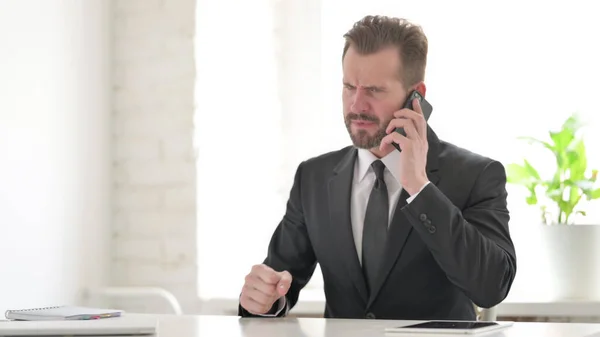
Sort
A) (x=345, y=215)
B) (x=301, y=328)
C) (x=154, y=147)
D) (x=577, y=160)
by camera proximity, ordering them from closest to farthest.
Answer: (x=301, y=328), (x=345, y=215), (x=577, y=160), (x=154, y=147)

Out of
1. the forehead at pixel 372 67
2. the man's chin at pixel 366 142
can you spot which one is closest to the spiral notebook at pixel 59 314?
the man's chin at pixel 366 142

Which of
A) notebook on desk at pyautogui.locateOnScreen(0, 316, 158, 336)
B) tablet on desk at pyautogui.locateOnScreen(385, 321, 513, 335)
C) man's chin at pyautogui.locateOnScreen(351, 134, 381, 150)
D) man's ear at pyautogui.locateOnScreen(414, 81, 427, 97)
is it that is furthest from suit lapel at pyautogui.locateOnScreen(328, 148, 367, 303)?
notebook on desk at pyautogui.locateOnScreen(0, 316, 158, 336)

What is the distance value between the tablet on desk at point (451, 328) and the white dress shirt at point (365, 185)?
55cm

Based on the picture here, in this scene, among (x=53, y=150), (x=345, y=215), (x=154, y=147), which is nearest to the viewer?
(x=345, y=215)

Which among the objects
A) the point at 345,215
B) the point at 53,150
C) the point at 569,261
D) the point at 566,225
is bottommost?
the point at 569,261

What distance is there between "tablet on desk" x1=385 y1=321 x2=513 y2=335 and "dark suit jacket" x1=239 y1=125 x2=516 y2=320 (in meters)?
0.32

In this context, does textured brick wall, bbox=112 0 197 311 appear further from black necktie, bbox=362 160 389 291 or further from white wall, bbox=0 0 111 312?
black necktie, bbox=362 160 389 291

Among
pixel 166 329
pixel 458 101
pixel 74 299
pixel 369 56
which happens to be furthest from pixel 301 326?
pixel 458 101

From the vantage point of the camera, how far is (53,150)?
2949 millimetres

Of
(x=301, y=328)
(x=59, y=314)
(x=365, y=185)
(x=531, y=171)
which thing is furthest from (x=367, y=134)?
(x=531, y=171)

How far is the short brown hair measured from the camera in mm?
2436

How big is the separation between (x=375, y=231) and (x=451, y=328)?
615 millimetres

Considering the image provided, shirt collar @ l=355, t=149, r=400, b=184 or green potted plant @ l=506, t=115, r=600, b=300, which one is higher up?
shirt collar @ l=355, t=149, r=400, b=184

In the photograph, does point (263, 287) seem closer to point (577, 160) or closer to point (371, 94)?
point (371, 94)
